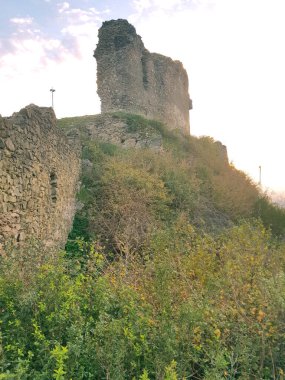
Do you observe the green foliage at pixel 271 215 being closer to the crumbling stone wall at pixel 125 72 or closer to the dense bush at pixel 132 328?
the crumbling stone wall at pixel 125 72

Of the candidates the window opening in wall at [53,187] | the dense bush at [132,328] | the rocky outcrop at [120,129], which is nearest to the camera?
the dense bush at [132,328]

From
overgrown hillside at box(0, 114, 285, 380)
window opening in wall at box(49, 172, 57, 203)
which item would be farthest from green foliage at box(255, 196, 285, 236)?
window opening in wall at box(49, 172, 57, 203)

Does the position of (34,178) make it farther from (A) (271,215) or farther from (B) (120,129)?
(B) (120,129)

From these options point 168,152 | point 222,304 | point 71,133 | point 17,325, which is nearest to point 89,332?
point 17,325

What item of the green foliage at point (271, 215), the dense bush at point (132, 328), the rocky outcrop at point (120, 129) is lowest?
the dense bush at point (132, 328)

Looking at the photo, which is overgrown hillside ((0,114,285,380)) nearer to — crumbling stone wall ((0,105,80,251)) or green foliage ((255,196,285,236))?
crumbling stone wall ((0,105,80,251))

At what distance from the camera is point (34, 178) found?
6988 millimetres

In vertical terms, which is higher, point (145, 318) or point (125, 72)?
point (125, 72)

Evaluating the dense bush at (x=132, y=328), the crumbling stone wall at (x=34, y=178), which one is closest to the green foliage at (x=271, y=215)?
the crumbling stone wall at (x=34, y=178)

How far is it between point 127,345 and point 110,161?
10.1 meters

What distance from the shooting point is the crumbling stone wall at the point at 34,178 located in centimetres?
573

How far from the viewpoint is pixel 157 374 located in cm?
330

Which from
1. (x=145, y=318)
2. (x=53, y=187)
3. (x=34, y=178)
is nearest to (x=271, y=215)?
(x=53, y=187)

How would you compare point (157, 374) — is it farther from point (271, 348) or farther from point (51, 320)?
point (271, 348)
